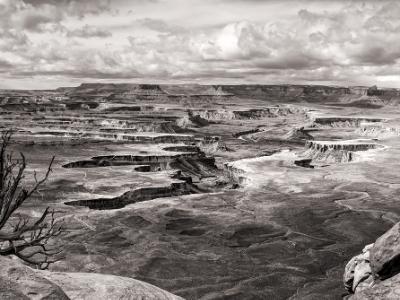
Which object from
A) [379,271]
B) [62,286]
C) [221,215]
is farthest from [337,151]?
[62,286]

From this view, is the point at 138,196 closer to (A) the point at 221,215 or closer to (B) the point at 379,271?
(A) the point at 221,215

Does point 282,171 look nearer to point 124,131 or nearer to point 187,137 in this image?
point 187,137

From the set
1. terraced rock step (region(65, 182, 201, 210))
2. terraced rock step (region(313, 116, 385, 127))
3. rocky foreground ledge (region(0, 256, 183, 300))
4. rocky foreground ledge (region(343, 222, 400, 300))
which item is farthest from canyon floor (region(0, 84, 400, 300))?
terraced rock step (region(313, 116, 385, 127))

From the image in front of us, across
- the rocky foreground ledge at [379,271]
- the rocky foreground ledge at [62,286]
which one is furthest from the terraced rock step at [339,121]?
the rocky foreground ledge at [62,286]

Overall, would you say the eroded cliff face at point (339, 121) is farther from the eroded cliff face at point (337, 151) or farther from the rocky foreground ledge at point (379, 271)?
the rocky foreground ledge at point (379, 271)

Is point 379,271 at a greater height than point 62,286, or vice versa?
point 62,286

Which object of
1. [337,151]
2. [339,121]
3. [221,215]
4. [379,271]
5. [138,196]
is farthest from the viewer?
[339,121]

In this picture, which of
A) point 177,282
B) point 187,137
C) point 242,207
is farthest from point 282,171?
point 187,137
